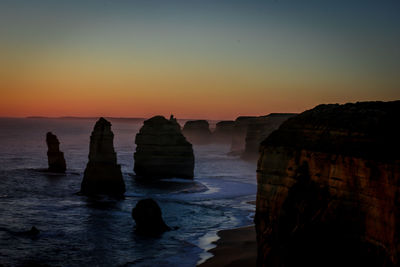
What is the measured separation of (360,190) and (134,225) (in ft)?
78.0

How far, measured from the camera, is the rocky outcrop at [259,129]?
10388 centimetres

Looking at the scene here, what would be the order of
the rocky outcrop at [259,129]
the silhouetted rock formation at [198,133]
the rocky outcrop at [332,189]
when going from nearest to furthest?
the rocky outcrop at [332,189]
the rocky outcrop at [259,129]
the silhouetted rock formation at [198,133]

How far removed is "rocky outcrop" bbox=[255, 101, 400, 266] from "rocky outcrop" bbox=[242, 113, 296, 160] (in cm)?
8348

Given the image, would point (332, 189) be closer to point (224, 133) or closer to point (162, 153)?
point (162, 153)

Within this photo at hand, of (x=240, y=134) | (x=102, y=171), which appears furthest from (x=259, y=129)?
(x=102, y=171)

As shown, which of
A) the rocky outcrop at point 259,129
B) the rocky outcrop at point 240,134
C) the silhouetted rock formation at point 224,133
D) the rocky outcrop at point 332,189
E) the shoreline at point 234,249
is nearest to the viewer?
the rocky outcrop at point 332,189

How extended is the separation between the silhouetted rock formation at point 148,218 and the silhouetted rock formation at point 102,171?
14.9 m

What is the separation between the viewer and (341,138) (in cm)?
1761

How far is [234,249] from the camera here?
3038 centimetres

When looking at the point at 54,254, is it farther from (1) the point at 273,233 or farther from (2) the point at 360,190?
(2) the point at 360,190

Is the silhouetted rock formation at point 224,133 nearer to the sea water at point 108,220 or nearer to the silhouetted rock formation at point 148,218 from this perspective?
the sea water at point 108,220

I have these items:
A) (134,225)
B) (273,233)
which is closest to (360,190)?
(273,233)

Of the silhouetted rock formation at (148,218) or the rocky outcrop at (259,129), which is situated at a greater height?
the rocky outcrop at (259,129)

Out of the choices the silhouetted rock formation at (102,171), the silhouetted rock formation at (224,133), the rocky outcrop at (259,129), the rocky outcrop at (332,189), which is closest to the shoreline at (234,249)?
the rocky outcrop at (332,189)
